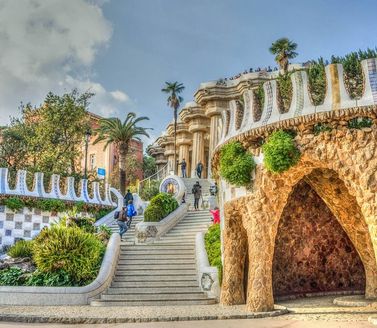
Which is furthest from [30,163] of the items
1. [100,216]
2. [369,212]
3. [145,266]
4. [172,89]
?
[369,212]

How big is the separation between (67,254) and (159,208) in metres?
6.93

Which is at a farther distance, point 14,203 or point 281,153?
point 14,203

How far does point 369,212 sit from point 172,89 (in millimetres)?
37258

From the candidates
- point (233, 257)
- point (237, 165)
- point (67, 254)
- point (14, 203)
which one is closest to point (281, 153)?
point (237, 165)

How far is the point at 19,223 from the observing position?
72.2ft

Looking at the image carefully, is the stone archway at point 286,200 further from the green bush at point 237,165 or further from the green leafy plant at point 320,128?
the green bush at point 237,165

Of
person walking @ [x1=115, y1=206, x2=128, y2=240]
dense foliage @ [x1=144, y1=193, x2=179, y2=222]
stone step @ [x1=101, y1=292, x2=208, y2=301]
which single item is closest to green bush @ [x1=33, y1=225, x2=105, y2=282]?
stone step @ [x1=101, y1=292, x2=208, y2=301]

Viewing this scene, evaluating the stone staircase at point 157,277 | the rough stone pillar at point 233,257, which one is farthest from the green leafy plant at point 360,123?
the stone staircase at point 157,277

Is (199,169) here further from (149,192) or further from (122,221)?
(122,221)

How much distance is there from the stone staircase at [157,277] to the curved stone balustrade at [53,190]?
26.7ft

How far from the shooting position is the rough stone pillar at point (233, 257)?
12.0m

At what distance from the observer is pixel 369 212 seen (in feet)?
30.8

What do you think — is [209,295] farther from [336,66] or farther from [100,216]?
[100,216]

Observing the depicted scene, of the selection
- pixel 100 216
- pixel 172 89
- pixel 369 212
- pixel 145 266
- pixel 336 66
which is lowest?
pixel 145 266
